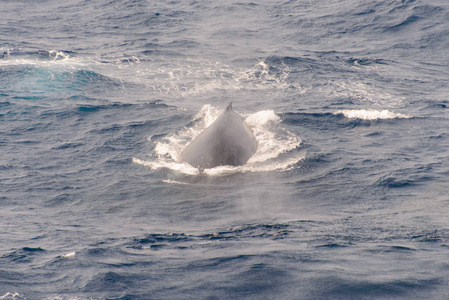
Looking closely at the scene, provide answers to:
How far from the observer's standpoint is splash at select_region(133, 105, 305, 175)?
17.4m

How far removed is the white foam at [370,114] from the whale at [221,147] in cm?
533

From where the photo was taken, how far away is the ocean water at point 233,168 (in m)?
10.2

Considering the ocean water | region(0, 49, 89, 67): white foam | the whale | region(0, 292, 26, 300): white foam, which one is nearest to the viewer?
region(0, 292, 26, 300): white foam

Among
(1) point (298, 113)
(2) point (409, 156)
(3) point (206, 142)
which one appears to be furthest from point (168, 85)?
(2) point (409, 156)

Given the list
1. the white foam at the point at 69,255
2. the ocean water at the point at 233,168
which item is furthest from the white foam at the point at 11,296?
the white foam at the point at 69,255

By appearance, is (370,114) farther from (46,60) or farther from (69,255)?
(46,60)

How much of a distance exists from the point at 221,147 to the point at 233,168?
1011mm

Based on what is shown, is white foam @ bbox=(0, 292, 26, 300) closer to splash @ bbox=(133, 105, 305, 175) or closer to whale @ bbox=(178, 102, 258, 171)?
splash @ bbox=(133, 105, 305, 175)

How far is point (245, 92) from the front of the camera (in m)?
26.6

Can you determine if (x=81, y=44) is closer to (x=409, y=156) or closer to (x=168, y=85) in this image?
(x=168, y=85)

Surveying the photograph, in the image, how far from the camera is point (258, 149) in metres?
19.3

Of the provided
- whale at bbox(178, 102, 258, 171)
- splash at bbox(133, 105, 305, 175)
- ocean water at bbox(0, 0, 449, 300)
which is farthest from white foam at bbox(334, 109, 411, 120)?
whale at bbox(178, 102, 258, 171)

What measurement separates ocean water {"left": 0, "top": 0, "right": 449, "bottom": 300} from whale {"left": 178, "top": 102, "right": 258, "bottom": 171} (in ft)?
1.40

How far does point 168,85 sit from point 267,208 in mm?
15034
